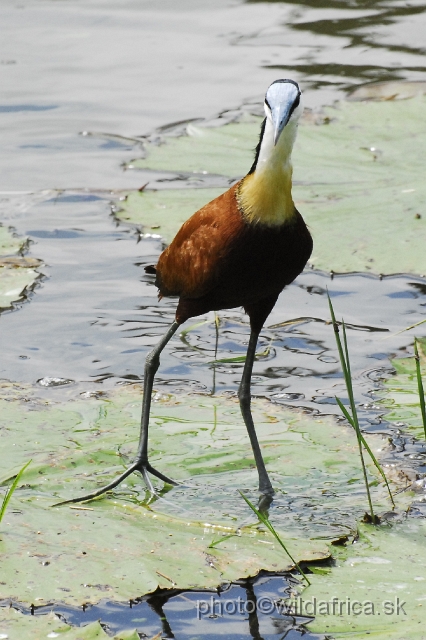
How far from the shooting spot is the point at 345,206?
514 cm

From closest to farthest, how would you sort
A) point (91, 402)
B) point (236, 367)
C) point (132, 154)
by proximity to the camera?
point (91, 402)
point (236, 367)
point (132, 154)

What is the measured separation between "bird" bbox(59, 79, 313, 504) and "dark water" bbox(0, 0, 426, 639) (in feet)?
2.17

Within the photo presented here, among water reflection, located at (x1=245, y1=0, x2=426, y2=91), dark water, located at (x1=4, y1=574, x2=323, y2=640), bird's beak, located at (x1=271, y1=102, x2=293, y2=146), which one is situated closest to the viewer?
dark water, located at (x1=4, y1=574, x2=323, y2=640)

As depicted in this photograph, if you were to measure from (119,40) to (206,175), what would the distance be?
2.78m

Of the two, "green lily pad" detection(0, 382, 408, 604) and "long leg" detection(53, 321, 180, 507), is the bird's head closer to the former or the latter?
"long leg" detection(53, 321, 180, 507)

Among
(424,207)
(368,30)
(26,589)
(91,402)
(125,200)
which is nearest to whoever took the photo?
(26,589)

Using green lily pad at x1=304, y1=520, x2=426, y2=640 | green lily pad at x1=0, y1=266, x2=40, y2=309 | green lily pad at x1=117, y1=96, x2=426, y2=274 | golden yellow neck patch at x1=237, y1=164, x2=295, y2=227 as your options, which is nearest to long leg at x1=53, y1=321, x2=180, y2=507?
golden yellow neck patch at x1=237, y1=164, x2=295, y2=227

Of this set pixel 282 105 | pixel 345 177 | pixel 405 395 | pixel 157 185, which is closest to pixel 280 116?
pixel 282 105

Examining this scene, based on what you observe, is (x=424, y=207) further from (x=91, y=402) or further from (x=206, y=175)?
(x=91, y=402)

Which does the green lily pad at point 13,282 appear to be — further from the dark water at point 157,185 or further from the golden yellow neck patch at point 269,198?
the golden yellow neck patch at point 269,198

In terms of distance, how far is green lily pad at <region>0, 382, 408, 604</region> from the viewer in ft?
8.95

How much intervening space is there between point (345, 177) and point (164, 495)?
2636 mm

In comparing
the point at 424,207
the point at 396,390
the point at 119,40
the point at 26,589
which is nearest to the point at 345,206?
the point at 424,207

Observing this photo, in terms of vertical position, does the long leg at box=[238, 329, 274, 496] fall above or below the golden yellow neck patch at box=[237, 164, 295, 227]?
below
